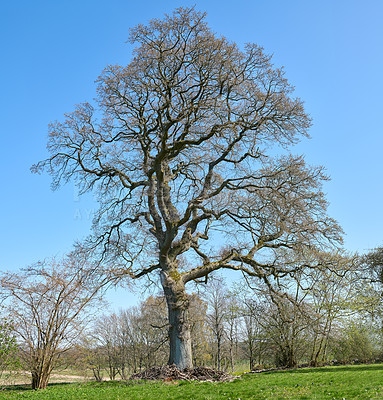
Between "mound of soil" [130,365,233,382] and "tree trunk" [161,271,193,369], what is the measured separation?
1.31 ft

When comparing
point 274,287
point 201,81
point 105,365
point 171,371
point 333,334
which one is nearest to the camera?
point 171,371

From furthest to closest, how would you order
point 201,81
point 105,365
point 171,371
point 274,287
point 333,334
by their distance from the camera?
point 105,365, point 333,334, point 274,287, point 201,81, point 171,371

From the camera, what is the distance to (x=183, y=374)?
1256 centimetres

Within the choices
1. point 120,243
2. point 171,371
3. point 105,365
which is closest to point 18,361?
point 171,371

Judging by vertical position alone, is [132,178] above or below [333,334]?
above

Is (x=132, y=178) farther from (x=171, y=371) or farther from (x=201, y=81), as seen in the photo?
(x=171, y=371)

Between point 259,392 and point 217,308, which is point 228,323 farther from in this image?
point 259,392

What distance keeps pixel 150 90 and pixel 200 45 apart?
2727 mm

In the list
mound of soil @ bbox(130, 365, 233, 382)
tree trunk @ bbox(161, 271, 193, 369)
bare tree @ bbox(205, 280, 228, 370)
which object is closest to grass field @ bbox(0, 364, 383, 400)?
mound of soil @ bbox(130, 365, 233, 382)

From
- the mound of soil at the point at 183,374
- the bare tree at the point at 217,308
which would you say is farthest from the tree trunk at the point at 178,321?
the bare tree at the point at 217,308

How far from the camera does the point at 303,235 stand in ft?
44.4

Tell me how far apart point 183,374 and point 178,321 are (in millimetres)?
1975

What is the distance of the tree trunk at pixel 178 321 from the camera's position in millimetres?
13430

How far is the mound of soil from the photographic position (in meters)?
12.4
